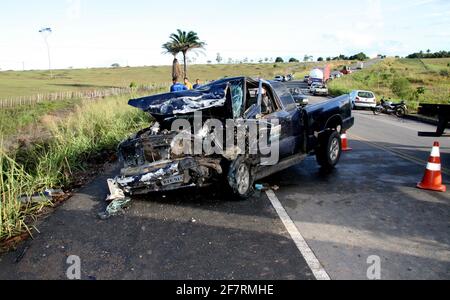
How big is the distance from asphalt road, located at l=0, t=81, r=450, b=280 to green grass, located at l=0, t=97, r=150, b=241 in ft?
1.73

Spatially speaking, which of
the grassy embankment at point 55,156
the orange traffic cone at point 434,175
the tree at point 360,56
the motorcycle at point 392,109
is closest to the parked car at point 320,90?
the motorcycle at point 392,109

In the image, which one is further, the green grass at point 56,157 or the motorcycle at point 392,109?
the motorcycle at point 392,109

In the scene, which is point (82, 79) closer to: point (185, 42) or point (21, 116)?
point (185, 42)

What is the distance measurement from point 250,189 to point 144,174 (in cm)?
171

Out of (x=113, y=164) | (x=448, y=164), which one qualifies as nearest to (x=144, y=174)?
(x=113, y=164)

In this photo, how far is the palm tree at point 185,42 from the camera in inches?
1608

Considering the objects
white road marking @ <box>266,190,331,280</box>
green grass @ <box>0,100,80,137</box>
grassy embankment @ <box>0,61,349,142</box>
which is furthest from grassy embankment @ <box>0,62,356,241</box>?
white road marking @ <box>266,190,331,280</box>

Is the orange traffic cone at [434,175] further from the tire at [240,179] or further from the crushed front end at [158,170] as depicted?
the crushed front end at [158,170]

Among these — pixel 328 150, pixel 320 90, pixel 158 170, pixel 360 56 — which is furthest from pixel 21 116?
pixel 360 56

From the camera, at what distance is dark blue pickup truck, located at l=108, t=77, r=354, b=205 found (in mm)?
6047

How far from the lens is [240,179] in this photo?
6.24 metres

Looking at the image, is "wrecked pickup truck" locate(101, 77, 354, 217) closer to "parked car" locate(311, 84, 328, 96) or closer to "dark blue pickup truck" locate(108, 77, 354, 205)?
"dark blue pickup truck" locate(108, 77, 354, 205)

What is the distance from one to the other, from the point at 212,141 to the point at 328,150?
9.38 feet

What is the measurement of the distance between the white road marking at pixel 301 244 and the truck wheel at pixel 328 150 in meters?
2.05
